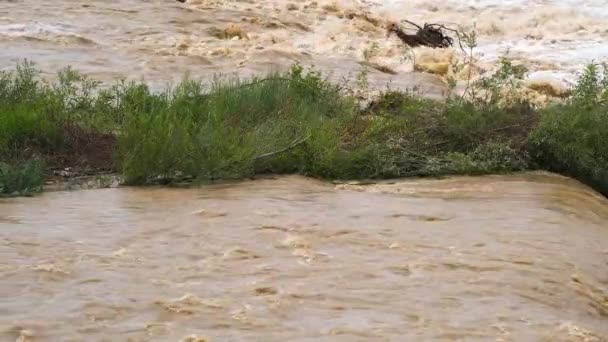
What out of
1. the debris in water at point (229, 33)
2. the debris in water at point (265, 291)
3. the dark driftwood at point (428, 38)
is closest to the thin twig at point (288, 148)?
the debris in water at point (265, 291)

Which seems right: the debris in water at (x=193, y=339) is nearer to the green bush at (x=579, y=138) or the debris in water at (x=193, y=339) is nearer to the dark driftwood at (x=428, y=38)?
the green bush at (x=579, y=138)

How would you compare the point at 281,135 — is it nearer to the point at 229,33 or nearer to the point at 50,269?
the point at 50,269

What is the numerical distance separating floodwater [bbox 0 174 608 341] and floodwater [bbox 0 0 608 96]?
22.6 ft

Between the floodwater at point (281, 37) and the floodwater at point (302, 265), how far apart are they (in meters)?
6.88

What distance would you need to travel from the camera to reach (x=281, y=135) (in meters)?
10.6

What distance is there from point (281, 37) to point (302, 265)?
13.3 metres

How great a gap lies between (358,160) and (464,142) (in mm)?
1240

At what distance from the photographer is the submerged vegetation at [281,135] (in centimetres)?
984

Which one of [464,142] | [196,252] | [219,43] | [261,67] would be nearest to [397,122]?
[464,142]

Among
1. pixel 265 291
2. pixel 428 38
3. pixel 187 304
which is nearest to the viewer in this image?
pixel 187 304

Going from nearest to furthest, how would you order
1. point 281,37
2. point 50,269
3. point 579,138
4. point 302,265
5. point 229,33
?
point 50,269, point 302,265, point 579,138, point 229,33, point 281,37

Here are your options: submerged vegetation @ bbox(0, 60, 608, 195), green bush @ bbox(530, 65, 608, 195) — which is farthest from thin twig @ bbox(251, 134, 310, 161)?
green bush @ bbox(530, 65, 608, 195)

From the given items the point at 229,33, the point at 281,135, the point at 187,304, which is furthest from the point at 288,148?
the point at 229,33

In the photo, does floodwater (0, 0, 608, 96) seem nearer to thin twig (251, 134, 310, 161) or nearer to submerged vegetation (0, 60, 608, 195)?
submerged vegetation (0, 60, 608, 195)
